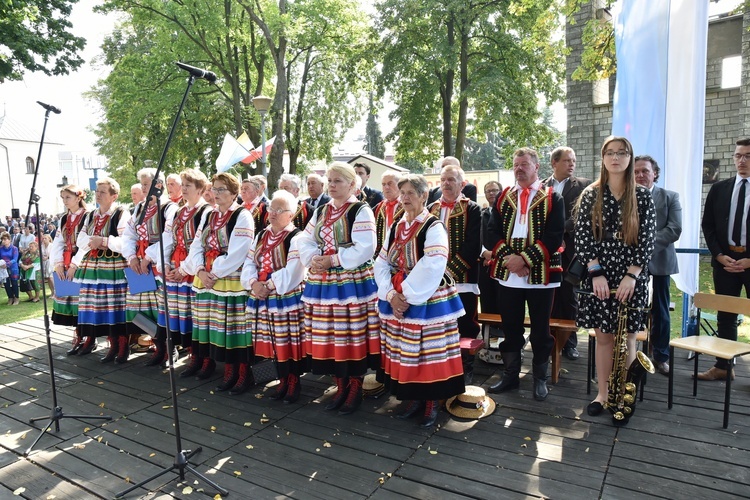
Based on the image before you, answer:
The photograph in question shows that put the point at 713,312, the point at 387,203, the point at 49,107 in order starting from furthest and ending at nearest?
the point at 713,312, the point at 387,203, the point at 49,107

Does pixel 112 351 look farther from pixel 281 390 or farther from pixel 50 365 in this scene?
pixel 281 390

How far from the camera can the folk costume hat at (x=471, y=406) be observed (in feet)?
13.1

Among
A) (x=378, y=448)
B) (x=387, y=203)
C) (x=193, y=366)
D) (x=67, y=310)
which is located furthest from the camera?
(x=67, y=310)

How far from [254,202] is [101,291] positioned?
75.3 inches

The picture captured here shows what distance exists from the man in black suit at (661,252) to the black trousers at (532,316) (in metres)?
1.13

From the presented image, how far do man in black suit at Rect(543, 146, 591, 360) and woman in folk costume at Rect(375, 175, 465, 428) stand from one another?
171cm

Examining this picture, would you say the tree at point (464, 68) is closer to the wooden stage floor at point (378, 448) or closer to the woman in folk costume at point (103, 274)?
the woman in folk costume at point (103, 274)

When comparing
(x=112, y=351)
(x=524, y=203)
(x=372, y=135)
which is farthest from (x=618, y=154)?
(x=372, y=135)

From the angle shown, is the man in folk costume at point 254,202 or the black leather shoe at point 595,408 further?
the man in folk costume at point 254,202

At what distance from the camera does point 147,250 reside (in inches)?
206

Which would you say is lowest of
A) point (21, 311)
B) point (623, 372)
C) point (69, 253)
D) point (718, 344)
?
point (21, 311)

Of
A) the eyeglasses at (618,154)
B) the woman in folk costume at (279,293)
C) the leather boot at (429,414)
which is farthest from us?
the woman in folk costume at (279,293)

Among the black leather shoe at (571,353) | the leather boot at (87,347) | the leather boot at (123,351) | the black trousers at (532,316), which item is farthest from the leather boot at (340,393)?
the leather boot at (87,347)

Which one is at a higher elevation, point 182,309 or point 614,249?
point 614,249
